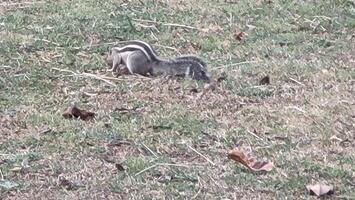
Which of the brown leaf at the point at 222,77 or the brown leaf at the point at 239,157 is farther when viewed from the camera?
the brown leaf at the point at 222,77

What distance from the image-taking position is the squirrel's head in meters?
6.57

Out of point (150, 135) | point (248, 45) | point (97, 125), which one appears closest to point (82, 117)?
point (97, 125)

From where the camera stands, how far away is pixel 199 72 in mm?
6582

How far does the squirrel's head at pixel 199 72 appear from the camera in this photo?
6.57m

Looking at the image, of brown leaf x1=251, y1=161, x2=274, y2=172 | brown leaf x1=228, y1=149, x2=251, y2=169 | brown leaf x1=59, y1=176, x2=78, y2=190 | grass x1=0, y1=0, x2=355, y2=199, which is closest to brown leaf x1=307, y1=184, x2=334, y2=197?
grass x1=0, y1=0, x2=355, y2=199

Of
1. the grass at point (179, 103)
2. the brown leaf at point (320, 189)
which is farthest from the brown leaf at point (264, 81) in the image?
the brown leaf at point (320, 189)

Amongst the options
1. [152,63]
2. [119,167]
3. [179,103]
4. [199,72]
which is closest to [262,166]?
[119,167]

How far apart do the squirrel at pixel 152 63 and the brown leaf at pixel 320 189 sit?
75.4 inches

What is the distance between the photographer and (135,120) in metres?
5.76

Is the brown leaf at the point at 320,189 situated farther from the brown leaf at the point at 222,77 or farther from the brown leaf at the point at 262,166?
the brown leaf at the point at 222,77

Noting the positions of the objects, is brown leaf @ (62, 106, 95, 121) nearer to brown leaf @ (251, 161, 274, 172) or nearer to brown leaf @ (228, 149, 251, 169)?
brown leaf @ (228, 149, 251, 169)

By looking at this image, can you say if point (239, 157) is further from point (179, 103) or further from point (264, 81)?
point (264, 81)

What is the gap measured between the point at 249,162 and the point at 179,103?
1192 millimetres

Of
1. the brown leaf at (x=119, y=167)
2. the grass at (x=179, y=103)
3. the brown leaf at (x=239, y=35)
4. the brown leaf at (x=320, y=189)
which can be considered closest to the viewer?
the brown leaf at (x=320, y=189)
